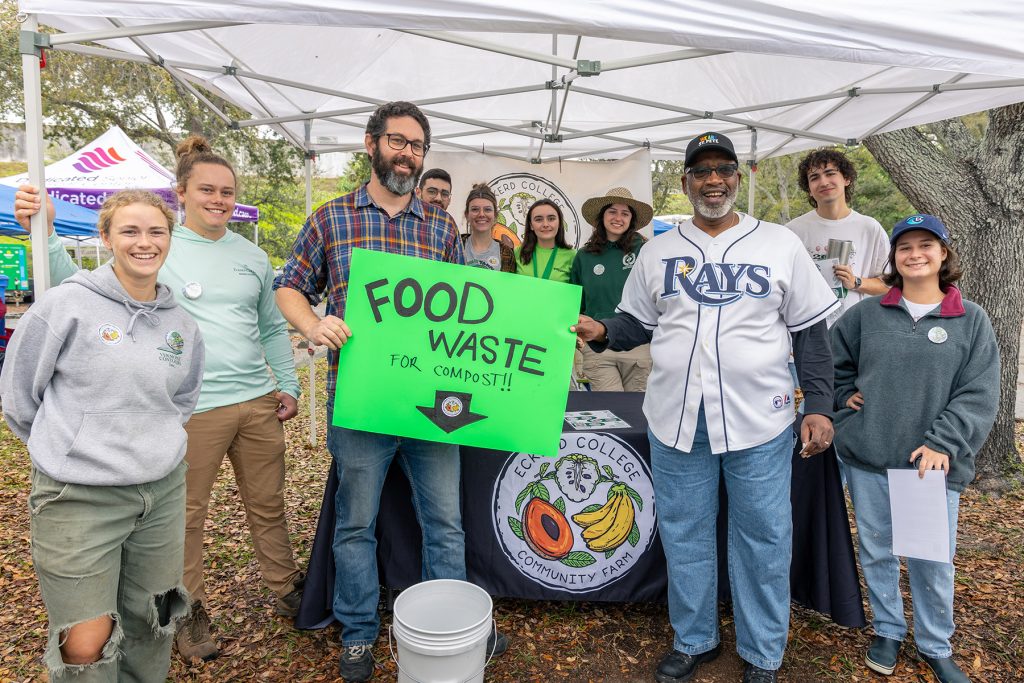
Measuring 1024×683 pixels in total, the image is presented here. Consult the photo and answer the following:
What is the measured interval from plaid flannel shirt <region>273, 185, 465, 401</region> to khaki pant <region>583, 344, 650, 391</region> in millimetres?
1922

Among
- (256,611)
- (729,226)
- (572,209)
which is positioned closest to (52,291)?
(256,611)

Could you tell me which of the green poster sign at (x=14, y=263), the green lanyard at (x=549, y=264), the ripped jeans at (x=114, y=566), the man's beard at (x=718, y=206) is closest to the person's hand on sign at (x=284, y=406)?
the ripped jeans at (x=114, y=566)

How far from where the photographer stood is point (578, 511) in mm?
2855

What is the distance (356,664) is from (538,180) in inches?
190

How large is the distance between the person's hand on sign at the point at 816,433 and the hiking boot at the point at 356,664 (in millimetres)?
1861

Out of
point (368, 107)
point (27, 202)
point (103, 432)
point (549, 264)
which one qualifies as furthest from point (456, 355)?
point (368, 107)

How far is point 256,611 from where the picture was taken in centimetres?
308

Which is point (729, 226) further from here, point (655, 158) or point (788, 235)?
point (655, 158)

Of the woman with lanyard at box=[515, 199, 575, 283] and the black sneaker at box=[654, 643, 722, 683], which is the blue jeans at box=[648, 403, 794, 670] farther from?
the woman with lanyard at box=[515, 199, 575, 283]

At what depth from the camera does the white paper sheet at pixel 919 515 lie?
7.64 ft

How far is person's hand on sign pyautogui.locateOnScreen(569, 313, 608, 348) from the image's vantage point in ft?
8.16

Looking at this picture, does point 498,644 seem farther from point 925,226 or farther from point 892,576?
point 925,226

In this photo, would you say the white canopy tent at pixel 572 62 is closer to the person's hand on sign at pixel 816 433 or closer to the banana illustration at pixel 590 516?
the person's hand on sign at pixel 816 433

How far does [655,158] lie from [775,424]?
484 cm
